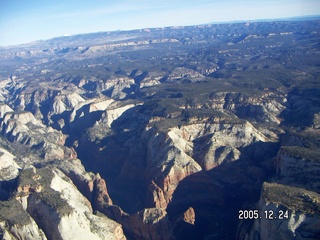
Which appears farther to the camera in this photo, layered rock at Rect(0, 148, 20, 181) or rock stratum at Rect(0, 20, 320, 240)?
layered rock at Rect(0, 148, 20, 181)

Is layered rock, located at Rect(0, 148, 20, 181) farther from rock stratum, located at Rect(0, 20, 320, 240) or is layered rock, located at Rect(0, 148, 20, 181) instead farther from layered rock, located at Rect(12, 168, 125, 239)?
layered rock, located at Rect(12, 168, 125, 239)

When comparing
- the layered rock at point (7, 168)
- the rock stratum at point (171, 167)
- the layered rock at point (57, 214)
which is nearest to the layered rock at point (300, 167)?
the rock stratum at point (171, 167)

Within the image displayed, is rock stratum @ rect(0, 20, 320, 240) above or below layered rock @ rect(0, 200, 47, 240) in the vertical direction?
below

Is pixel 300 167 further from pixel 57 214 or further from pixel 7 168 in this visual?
pixel 7 168

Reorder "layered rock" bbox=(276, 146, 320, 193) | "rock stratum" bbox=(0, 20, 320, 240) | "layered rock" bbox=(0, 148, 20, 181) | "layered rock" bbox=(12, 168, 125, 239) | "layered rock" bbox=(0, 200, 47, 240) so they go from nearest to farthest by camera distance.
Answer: "layered rock" bbox=(0, 200, 47, 240) < "layered rock" bbox=(12, 168, 125, 239) < "rock stratum" bbox=(0, 20, 320, 240) < "layered rock" bbox=(276, 146, 320, 193) < "layered rock" bbox=(0, 148, 20, 181)

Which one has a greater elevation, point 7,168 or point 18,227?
point 18,227

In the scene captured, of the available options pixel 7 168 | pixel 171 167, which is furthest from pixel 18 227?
A: pixel 7 168

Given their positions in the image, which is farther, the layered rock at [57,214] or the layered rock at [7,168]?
the layered rock at [7,168]

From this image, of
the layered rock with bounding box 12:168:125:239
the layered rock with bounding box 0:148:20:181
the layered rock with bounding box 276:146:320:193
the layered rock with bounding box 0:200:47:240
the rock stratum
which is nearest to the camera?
the layered rock with bounding box 0:200:47:240

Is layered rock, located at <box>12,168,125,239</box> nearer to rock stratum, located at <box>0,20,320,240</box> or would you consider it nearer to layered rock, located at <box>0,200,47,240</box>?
rock stratum, located at <box>0,20,320,240</box>

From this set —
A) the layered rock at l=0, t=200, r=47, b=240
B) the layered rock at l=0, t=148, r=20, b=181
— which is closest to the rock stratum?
the layered rock at l=0, t=200, r=47, b=240

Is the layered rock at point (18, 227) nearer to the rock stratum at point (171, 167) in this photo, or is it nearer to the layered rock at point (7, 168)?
the rock stratum at point (171, 167)
